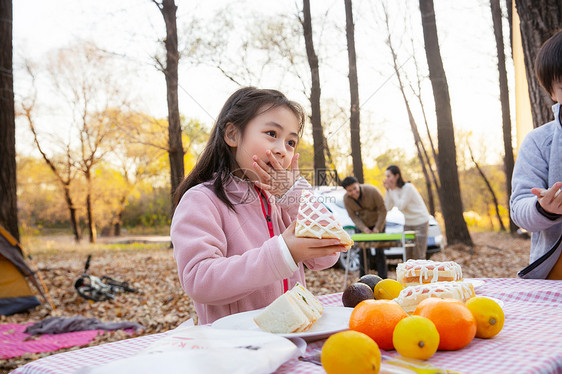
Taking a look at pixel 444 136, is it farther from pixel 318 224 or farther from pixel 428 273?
pixel 318 224

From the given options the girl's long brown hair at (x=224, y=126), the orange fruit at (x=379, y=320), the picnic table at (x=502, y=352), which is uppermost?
the girl's long brown hair at (x=224, y=126)

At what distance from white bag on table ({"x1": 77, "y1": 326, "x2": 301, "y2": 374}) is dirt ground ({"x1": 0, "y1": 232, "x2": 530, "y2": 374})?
320 cm

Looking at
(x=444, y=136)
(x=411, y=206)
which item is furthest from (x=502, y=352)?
(x=444, y=136)

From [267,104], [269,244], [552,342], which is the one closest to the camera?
[552,342]

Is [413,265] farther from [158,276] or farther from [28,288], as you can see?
[158,276]

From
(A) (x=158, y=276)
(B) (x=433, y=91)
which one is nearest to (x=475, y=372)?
(A) (x=158, y=276)

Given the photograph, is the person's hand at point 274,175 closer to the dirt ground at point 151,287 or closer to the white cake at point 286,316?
the white cake at point 286,316

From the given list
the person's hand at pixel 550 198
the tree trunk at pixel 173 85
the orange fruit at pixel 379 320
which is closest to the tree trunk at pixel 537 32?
the person's hand at pixel 550 198

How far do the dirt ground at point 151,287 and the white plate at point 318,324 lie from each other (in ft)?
9.58

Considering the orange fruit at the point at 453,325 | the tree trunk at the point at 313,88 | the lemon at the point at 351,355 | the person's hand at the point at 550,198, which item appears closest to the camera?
the lemon at the point at 351,355

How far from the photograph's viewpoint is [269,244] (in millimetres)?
1230

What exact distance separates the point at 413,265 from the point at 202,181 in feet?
3.09

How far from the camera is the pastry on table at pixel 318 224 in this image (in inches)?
44.2

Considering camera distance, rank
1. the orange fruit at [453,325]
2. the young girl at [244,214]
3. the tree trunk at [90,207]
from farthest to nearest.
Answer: the tree trunk at [90,207]
the young girl at [244,214]
the orange fruit at [453,325]
